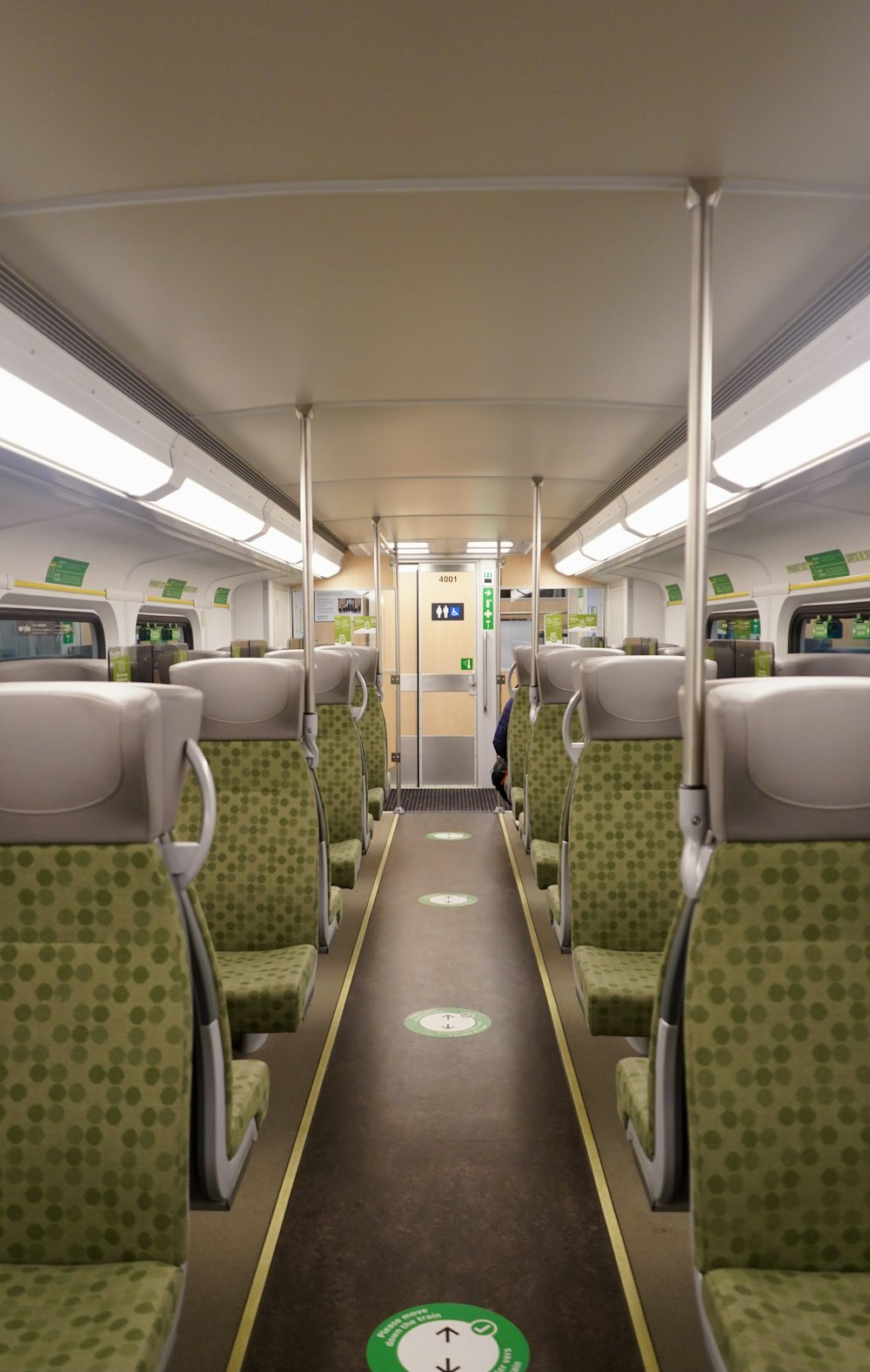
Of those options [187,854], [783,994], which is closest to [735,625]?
[783,994]

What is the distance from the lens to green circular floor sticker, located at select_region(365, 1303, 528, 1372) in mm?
2002

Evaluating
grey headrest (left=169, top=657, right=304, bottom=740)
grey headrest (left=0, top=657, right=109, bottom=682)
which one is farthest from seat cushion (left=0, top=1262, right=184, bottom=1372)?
grey headrest (left=0, top=657, right=109, bottom=682)

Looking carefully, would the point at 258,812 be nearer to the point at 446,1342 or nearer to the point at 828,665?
the point at 446,1342

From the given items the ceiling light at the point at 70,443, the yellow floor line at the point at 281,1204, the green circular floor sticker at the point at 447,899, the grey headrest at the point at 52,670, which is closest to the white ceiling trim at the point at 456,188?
the ceiling light at the point at 70,443

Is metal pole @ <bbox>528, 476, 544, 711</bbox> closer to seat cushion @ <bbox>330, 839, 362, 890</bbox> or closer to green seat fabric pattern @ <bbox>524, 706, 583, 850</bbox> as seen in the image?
green seat fabric pattern @ <bbox>524, 706, 583, 850</bbox>

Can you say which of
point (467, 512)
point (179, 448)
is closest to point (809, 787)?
point (179, 448)

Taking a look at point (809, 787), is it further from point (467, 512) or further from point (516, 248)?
point (467, 512)

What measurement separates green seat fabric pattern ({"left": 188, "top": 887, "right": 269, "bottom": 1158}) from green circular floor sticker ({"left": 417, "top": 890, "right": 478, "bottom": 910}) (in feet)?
11.5

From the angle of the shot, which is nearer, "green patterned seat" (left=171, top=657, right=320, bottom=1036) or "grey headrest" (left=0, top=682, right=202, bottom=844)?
"grey headrest" (left=0, top=682, right=202, bottom=844)

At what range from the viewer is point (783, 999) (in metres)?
1.68

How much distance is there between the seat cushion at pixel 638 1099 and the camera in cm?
203

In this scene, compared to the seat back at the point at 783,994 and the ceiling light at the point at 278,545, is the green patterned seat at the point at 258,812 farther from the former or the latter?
the ceiling light at the point at 278,545

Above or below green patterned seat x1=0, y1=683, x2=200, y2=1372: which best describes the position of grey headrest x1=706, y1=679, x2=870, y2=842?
above

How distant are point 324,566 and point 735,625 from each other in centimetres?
472
